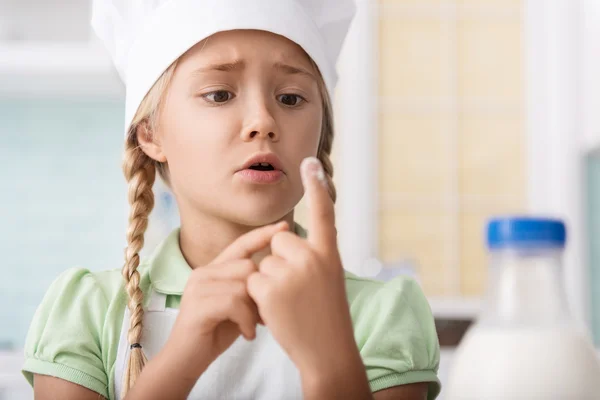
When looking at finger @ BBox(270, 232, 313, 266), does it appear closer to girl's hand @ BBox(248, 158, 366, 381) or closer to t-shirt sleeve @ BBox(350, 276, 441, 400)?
girl's hand @ BBox(248, 158, 366, 381)

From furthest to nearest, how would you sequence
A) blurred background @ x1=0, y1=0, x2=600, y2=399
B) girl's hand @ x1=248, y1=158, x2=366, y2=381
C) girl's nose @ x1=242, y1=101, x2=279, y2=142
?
1. blurred background @ x1=0, y1=0, x2=600, y2=399
2. girl's nose @ x1=242, y1=101, x2=279, y2=142
3. girl's hand @ x1=248, y1=158, x2=366, y2=381

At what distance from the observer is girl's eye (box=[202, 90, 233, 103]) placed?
2.74ft

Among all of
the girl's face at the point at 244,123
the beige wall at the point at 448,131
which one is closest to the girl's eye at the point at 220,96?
the girl's face at the point at 244,123

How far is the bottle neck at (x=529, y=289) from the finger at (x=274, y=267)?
175 mm

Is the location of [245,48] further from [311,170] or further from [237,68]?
[311,170]

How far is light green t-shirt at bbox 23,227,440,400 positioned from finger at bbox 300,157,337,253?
0.95 feet

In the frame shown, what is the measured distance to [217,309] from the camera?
599 mm

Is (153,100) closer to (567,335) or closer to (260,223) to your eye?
(260,223)

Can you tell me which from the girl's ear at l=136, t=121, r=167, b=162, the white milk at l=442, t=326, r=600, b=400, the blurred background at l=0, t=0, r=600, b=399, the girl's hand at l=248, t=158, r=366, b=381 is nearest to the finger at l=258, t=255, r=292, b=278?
the girl's hand at l=248, t=158, r=366, b=381

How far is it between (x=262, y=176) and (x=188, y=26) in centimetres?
21

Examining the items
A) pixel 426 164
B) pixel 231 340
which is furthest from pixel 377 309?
pixel 426 164

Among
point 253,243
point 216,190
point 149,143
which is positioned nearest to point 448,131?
point 149,143

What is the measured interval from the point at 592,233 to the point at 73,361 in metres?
2.50

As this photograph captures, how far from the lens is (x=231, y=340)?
0.63m
